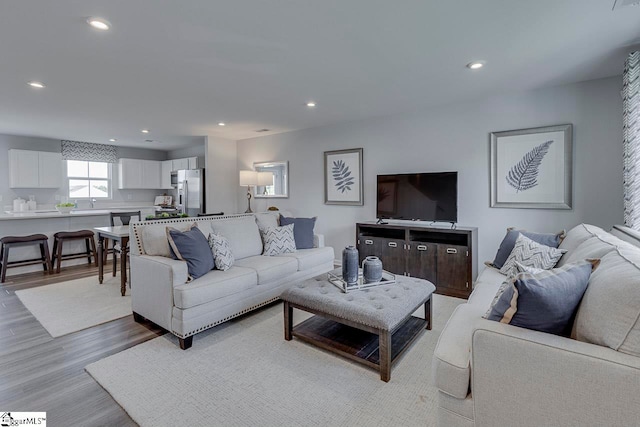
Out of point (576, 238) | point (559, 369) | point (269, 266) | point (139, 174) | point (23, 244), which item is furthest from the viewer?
point (139, 174)

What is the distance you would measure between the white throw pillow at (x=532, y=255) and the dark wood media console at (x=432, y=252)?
0.82 metres

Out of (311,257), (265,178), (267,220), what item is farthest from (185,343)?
(265,178)

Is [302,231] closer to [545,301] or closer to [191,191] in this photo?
[545,301]

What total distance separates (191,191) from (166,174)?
6.24 feet

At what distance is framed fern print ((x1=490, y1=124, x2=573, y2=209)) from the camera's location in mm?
Answer: 3432

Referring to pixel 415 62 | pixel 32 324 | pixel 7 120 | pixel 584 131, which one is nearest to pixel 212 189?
pixel 7 120

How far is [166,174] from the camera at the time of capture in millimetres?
8062

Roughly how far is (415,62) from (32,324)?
435 centimetres

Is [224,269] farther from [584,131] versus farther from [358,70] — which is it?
[584,131]

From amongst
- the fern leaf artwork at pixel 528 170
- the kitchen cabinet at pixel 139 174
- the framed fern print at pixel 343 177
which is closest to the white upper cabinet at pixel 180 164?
the kitchen cabinet at pixel 139 174

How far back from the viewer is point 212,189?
640cm

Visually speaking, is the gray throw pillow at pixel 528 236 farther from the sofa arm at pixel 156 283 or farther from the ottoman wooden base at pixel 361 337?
the sofa arm at pixel 156 283

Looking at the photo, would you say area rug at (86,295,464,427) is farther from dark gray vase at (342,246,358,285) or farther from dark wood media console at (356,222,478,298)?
dark wood media console at (356,222,478,298)

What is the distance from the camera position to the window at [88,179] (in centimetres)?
704
